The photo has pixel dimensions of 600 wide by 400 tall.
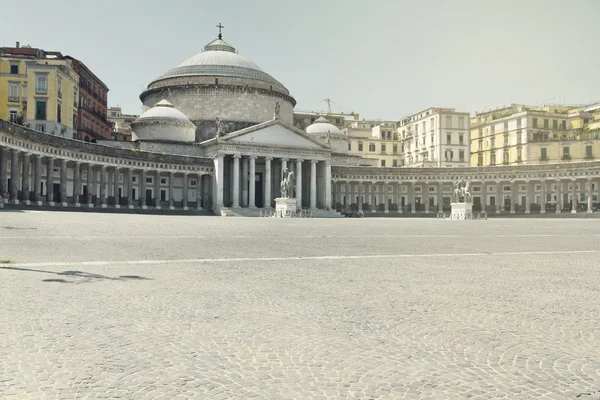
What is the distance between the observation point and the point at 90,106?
252ft

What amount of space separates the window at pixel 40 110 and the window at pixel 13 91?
7.19 ft

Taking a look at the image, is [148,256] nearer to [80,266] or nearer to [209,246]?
[80,266]

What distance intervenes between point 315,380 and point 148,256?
10.0 metres

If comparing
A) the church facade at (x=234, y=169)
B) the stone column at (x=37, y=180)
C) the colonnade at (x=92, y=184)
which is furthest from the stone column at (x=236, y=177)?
the stone column at (x=37, y=180)

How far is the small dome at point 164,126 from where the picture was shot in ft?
241

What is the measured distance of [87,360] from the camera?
5.30 metres

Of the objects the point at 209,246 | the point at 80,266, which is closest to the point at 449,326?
the point at 80,266

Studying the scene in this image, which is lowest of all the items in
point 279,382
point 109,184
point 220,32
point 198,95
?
point 279,382

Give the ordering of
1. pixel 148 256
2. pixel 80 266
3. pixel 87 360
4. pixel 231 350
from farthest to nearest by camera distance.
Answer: pixel 148 256, pixel 80 266, pixel 231 350, pixel 87 360

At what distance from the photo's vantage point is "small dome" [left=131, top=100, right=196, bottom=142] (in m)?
73.6

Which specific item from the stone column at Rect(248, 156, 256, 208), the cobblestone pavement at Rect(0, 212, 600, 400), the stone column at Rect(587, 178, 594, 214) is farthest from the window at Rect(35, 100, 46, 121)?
the stone column at Rect(587, 178, 594, 214)

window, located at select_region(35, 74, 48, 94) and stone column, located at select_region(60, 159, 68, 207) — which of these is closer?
stone column, located at select_region(60, 159, 68, 207)

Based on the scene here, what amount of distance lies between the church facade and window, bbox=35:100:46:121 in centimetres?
672

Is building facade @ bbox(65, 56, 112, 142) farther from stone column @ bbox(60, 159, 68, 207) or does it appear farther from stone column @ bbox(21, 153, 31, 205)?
stone column @ bbox(21, 153, 31, 205)
